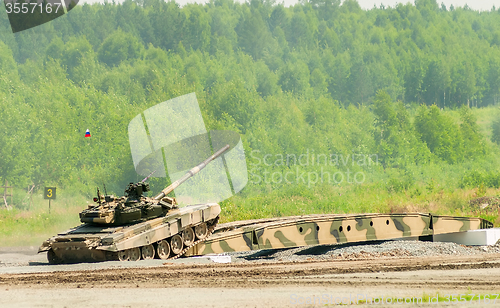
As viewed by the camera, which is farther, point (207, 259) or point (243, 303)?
point (207, 259)

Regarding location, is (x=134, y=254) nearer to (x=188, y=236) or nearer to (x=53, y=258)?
(x=53, y=258)

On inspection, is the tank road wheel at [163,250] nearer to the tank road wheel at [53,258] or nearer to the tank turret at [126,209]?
the tank turret at [126,209]

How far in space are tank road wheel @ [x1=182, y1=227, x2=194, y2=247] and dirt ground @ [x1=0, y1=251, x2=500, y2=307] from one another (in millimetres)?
2152

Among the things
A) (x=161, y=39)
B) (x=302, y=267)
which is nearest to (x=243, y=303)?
(x=302, y=267)

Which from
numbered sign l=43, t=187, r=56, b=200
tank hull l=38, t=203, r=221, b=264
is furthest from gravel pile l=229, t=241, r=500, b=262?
numbered sign l=43, t=187, r=56, b=200

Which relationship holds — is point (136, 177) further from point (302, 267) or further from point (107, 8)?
point (107, 8)

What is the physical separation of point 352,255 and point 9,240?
59.8 ft

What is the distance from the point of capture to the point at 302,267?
11.9 metres

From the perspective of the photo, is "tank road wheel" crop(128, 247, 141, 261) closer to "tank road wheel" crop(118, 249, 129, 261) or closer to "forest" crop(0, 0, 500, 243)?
"tank road wheel" crop(118, 249, 129, 261)

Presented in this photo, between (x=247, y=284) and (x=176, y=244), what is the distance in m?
4.96

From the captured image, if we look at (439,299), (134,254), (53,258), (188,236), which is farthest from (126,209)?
(439,299)

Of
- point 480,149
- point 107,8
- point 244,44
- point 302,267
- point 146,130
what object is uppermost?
point 107,8

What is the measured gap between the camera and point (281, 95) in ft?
216

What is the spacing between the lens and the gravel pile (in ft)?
49.1
